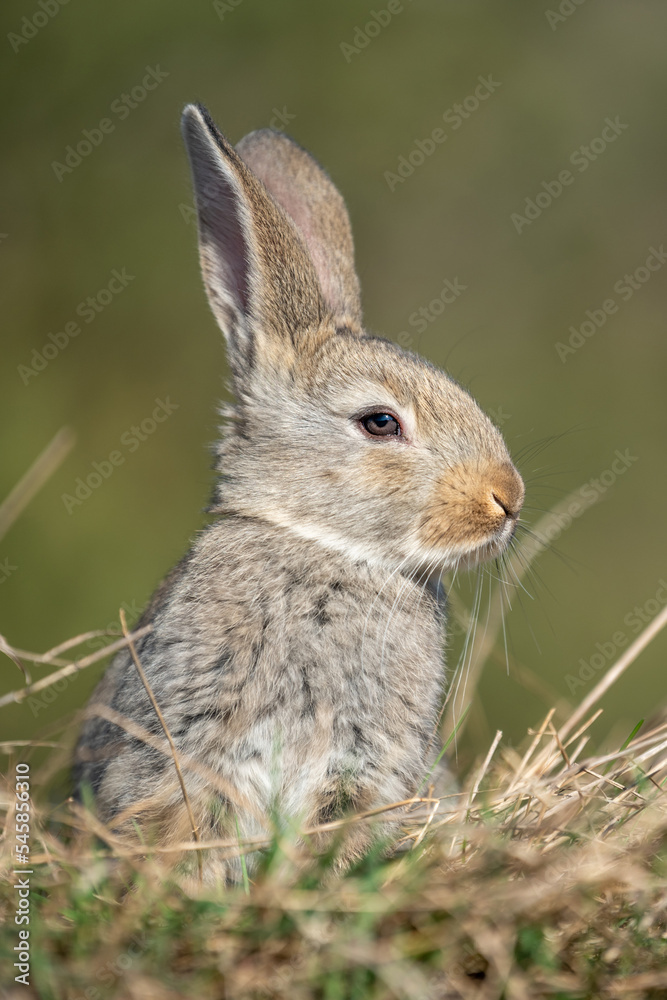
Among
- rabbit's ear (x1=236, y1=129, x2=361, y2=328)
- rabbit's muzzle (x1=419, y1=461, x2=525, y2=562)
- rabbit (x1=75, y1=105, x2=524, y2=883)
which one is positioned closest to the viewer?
rabbit (x1=75, y1=105, x2=524, y2=883)

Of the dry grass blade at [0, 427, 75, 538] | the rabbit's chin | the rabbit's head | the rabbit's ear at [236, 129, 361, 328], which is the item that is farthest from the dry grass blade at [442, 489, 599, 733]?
the dry grass blade at [0, 427, 75, 538]

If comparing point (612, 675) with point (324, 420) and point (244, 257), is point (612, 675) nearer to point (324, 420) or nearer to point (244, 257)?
point (324, 420)

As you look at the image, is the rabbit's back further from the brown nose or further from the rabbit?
the brown nose

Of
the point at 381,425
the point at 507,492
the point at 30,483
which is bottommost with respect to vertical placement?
the point at 30,483

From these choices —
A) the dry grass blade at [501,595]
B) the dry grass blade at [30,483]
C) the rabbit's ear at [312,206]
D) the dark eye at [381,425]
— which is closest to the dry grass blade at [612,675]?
the dry grass blade at [501,595]

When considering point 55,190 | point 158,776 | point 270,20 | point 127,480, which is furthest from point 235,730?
point 270,20

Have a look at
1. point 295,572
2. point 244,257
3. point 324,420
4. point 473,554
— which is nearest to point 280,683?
point 295,572

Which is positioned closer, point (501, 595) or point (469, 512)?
point (469, 512)
